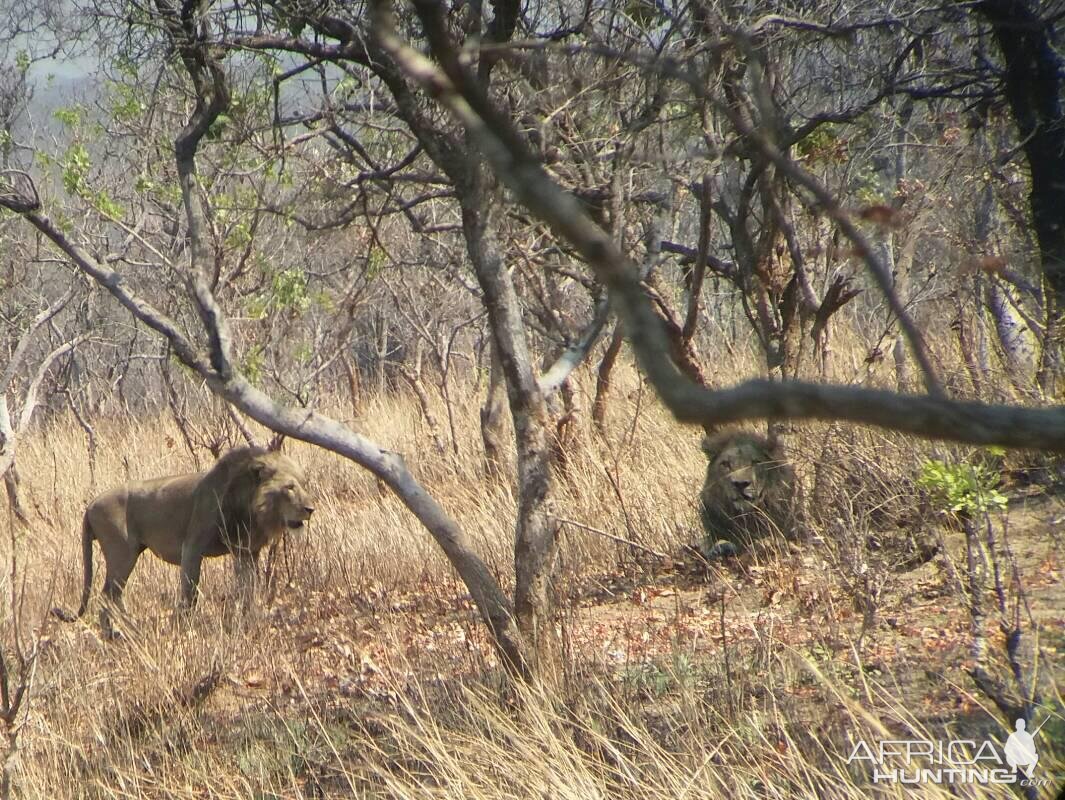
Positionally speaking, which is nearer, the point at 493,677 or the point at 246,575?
the point at 493,677

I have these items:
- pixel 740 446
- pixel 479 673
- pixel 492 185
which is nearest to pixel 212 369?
pixel 492 185

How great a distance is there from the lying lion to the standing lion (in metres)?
2.62

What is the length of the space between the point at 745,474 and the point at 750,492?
0.12 metres

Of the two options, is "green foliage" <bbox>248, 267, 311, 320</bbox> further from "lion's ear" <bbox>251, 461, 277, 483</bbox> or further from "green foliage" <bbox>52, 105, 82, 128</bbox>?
"green foliage" <bbox>52, 105, 82, 128</bbox>

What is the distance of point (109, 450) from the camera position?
14.7 meters

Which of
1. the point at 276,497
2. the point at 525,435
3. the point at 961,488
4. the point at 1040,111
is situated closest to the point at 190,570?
the point at 276,497

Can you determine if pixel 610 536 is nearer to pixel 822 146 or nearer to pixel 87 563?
pixel 822 146

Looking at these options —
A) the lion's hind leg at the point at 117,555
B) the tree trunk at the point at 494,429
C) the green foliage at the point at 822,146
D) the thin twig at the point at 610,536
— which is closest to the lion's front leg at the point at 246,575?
the lion's hind leg at the point at 117,555

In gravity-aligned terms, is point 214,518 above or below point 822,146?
below

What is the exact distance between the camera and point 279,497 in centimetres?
745

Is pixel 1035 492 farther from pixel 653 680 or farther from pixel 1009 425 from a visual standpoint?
pixel 1009 425

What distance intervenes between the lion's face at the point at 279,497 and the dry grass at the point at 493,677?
1.84ft

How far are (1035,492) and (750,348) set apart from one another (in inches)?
202

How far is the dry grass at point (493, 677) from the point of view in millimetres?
4309
